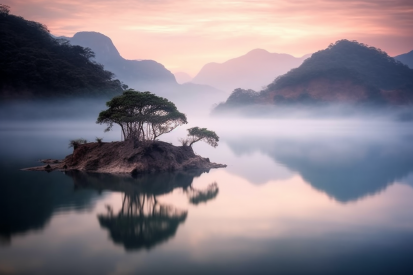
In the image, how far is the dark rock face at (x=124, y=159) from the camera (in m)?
21.7

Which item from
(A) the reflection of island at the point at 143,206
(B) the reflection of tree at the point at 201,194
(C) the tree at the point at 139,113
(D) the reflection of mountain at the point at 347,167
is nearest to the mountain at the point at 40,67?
(D) the reflection of mountain at the point at 347,167

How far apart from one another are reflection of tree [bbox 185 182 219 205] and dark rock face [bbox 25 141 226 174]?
4.48 m

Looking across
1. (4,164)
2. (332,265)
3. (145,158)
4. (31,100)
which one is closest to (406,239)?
(332,265)

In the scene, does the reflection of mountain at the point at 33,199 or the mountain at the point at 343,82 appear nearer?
the reflection of mountain at the point at 33,199

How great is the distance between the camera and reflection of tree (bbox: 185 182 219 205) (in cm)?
1605

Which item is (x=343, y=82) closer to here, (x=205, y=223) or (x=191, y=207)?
(x=191, y=207)

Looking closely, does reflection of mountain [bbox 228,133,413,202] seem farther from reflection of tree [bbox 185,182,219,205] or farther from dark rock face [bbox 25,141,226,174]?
dark rock face [bbox 25,141,226,174]

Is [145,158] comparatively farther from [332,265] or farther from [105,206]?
[332,265]

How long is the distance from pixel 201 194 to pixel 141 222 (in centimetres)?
480

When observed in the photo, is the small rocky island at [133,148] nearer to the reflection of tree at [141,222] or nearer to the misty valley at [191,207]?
the misty valley at [191,207]

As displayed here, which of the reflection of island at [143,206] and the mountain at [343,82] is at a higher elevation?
the mountain at [343,82]

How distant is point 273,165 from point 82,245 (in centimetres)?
1977

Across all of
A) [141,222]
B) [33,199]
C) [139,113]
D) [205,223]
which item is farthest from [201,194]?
[139,113]

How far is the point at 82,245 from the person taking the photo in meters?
10.2
